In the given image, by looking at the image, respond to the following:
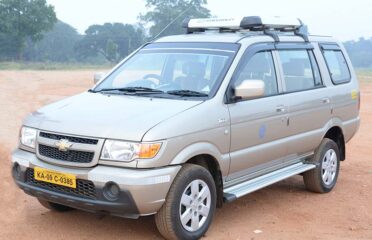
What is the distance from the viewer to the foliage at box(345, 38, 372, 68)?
8450cm

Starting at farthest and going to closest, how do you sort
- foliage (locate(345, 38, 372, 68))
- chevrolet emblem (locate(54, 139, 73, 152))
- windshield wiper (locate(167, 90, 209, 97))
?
foliage (locate(345, 38, 372, 68)) → windshield wiper (locate(167, 90, 209, 97)) → chevrolet emblem (locate(54, 139, 73, 152))

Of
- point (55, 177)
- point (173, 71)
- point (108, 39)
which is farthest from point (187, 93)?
point (108, 39)

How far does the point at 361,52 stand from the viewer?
3430 inches

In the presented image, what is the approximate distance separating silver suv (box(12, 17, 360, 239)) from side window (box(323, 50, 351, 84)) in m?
0.03

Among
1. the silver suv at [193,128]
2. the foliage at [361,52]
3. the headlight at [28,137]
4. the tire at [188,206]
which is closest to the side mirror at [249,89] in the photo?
the silver suv at [193,128]

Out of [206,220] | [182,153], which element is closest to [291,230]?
[206,220]

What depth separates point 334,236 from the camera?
530 cm

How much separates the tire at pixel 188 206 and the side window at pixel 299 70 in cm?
180

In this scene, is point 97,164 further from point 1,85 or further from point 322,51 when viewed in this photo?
point 1,85

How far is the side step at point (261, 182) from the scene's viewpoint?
5.38 m

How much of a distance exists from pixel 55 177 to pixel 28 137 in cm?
58

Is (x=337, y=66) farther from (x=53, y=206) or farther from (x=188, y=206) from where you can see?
(x=53, y=206)

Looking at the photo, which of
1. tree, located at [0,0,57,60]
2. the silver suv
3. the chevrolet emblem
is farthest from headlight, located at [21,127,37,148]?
tree, located at [0,0,57,60]

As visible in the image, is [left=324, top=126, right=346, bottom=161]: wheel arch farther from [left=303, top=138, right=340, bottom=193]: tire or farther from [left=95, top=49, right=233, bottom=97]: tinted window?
[left=95, top=49, right=233, bottom=97]: tinted window
